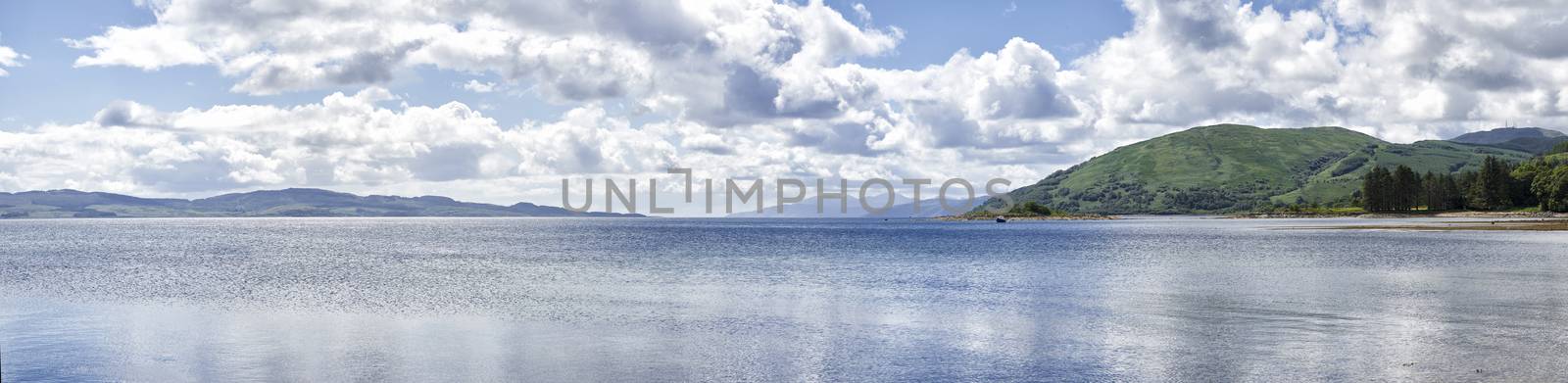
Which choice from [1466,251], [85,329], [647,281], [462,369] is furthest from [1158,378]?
[1466,251]

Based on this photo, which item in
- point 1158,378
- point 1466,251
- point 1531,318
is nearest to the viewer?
point 1158,378

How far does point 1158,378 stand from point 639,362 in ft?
52.2

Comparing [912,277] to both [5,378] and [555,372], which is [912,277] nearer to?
[555,372]

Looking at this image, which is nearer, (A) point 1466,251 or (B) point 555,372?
(B) point 555,372

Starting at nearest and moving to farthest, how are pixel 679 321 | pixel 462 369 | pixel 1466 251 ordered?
pixel 462 369
pixel 679 321
pixel 1466 251

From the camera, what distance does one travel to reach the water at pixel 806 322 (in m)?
31.8

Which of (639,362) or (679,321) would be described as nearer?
(639,362)

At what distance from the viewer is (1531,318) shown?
138 ft

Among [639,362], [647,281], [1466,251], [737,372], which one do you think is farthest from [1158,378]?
[1466,251]

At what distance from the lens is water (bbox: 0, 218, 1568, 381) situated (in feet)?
104

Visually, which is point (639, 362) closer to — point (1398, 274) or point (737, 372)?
point (737, 372)

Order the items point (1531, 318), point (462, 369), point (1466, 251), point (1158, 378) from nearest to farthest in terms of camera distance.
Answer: point (1158, 378)
point (462, 369)
point (1531, 318)
point (1466, 251)

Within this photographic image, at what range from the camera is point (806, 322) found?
45.1 metres

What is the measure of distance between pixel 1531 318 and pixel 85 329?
6049 cm
